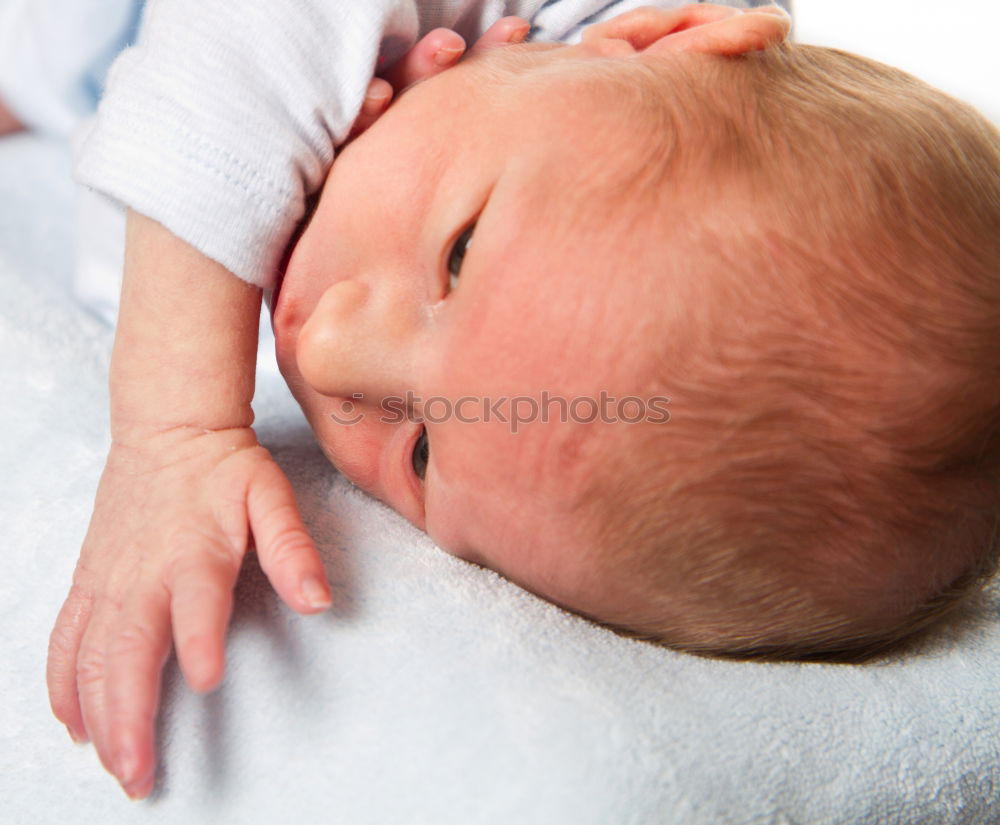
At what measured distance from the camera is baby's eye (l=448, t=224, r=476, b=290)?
0.85 meters

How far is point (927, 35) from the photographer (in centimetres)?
160

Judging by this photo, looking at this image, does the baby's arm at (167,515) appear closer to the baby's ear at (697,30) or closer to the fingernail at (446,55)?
the fingernail at (446,55)

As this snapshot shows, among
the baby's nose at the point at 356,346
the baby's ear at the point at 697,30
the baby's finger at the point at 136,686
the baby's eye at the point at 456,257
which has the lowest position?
the baby's finger at the point at 136,686

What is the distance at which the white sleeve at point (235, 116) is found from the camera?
36.2 inches

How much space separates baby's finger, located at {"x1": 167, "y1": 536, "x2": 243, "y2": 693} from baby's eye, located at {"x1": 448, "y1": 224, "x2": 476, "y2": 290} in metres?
0.30

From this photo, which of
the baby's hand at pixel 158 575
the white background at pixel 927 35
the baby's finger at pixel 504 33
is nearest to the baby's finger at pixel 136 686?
the baby's hand at pixel 158 575

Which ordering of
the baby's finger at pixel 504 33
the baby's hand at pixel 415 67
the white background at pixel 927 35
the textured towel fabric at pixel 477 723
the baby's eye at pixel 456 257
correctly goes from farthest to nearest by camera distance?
the white background at pixel 927 35 < the baby's finger at pixel 504 33 < the baby's hand at pixel 415 67 < the baby's eye at pixel 456 257 < the textured towel fabric at pixel 477 723

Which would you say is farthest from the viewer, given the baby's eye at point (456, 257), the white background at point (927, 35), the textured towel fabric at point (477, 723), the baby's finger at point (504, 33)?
the white background at point (927, 35)

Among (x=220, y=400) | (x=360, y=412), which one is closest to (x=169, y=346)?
(x=220, y=400)

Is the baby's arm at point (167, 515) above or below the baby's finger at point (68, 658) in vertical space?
above

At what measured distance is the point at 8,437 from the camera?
1.06 meters

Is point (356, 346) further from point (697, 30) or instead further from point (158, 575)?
point (697, 30)

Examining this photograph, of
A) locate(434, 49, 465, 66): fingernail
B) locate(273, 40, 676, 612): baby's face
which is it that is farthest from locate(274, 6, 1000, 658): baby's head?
locate(434, 49, 465, 66): fingernail

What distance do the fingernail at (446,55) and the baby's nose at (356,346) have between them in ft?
0.97
